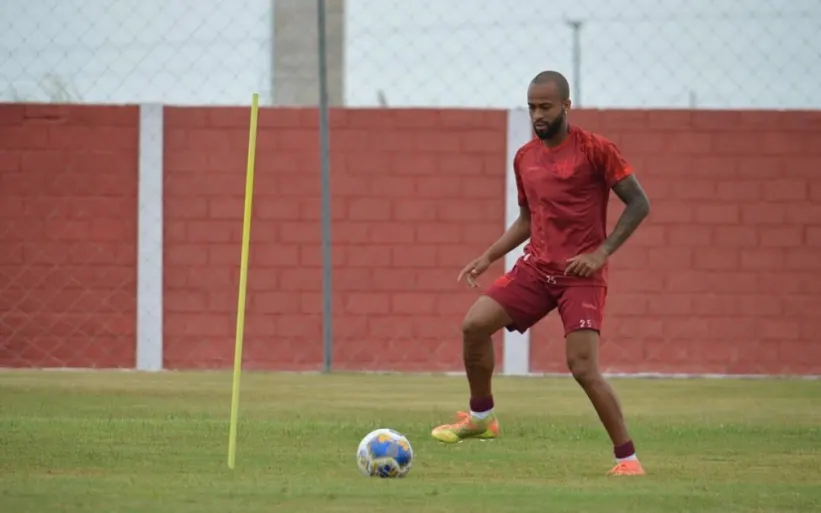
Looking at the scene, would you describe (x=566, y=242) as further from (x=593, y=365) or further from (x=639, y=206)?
(x=593, y=365)

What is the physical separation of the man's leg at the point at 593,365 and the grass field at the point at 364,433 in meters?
0.16

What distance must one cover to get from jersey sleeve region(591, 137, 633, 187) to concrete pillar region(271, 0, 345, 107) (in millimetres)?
8616

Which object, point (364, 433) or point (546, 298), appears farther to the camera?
point (364, 433)

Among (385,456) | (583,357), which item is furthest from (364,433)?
(385,456)

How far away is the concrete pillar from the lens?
17359 mm

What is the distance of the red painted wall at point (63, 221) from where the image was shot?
1731cm

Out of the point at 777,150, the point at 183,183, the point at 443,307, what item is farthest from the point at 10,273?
the point at 777,150

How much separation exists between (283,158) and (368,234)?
43.7 inches

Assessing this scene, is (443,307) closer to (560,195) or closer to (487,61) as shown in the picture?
(487,61)

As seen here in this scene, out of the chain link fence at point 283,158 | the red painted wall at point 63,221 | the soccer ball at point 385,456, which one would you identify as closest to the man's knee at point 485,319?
the soccer ball at point 385,456

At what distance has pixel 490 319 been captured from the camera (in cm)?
959

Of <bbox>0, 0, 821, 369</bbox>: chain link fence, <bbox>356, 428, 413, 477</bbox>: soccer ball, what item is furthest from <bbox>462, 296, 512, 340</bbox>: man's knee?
<bbox>0, 0, 821, 369</bbox>: chain link fence

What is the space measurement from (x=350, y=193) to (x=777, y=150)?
4204mm

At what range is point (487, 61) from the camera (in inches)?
671
